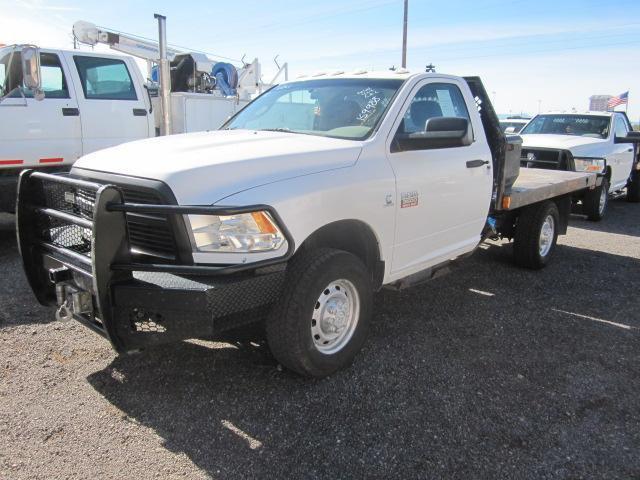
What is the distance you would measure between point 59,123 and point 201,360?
472cm

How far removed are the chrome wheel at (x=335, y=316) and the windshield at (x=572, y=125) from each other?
8.80 m

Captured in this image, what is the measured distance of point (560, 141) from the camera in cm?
963

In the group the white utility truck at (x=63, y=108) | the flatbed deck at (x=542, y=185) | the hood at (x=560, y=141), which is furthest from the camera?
→ the hood at (x=560, y=141)

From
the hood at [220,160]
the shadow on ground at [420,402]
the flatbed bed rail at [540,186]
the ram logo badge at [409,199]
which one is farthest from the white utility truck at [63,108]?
the flatbed bed rail at [540,186]

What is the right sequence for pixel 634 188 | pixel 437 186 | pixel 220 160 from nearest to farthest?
pixel 220 160 → pixel 437 186 → pixel 634 188

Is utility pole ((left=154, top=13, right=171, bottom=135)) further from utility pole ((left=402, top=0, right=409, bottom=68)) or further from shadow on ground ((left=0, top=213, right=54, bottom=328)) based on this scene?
utility pole ((left=402, top=0, right=409, bottom=68))

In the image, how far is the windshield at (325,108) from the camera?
384 centimetres

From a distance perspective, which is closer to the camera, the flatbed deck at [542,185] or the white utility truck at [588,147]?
the flatbed deck at [542,185]

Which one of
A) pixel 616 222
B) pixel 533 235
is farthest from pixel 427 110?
pixel 616 222

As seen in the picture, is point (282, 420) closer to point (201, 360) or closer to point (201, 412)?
point (201, 412)

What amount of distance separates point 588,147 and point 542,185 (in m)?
4.66

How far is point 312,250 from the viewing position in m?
3.26

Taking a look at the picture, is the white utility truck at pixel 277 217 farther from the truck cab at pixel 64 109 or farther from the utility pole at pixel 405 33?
the utility pole at pixel 405 33

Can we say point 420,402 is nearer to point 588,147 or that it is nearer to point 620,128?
point 588,147
